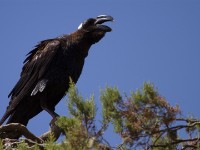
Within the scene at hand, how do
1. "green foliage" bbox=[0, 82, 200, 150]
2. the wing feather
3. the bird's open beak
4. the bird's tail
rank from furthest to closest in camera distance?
the bird's open beak → the wing feather → the bird's tail → "green foliage" bbox=[0, 82, 200, 150]

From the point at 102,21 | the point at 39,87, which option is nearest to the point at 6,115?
the point at 39,87

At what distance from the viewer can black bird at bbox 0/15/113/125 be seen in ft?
23.1

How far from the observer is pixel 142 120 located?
3.86m

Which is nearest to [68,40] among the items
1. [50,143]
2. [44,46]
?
[44,46]

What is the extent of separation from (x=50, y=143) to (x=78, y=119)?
0.57 m

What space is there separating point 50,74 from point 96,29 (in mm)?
1069

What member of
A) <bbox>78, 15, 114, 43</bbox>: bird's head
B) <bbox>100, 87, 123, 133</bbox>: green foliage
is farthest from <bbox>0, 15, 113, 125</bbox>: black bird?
<bbox>100, 87, 123, 133</bbox>: green foliage

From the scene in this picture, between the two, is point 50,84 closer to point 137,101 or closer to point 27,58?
point 27,58

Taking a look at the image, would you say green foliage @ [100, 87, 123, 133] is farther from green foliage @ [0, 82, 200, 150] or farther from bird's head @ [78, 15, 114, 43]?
bird's head @ [78, 15, 114, 43]

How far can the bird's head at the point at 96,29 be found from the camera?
7.55m

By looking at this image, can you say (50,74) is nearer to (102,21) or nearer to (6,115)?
(6,115)

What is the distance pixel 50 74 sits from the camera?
23.2ft

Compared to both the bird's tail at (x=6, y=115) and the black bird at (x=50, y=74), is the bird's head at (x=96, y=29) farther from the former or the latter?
the bird's tail at (x=6, y=115)

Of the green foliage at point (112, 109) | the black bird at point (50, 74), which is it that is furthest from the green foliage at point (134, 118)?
the black bird at point (50, 74)
